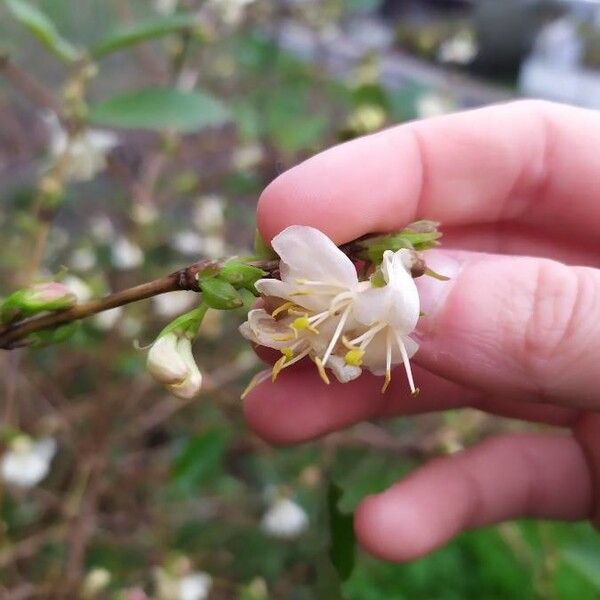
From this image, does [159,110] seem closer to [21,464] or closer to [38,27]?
[38,27]

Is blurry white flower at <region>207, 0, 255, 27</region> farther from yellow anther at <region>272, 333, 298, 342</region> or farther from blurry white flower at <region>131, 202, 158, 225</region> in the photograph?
yellow anther at <region>272, 333, 298, 342</region>

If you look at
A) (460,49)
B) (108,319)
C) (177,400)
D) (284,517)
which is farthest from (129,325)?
(460,49)

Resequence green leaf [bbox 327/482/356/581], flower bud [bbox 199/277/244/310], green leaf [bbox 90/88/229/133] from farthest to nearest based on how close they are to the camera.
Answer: green leaf [bbox 90/88/229/133] < green leaf [bbox 327/482/356/581] < flower bud [bbox 199/277/244/310]

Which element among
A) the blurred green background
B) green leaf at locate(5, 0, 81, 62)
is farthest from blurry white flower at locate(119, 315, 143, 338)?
green leaf at locate(5, 0, 81, 62)

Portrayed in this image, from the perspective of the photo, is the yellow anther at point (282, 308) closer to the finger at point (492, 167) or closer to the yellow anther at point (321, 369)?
the yellow anther at point (321, 369)

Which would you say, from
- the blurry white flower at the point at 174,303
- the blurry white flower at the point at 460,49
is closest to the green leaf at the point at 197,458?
the blurry white flower at the point at 174,303

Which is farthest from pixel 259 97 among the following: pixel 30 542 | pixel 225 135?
pixel 30 542

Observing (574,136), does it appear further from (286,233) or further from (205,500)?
(205,500)
